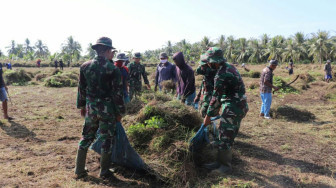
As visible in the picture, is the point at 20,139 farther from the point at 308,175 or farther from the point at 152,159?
the point at 308,175

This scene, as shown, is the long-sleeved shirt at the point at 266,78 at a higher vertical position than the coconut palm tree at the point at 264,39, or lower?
lower

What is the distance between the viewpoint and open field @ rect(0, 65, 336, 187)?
132 inches

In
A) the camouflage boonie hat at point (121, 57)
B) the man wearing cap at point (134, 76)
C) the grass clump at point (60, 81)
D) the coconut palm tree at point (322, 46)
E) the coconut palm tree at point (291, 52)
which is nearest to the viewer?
the camouflage boonie hat at point (121, 57)

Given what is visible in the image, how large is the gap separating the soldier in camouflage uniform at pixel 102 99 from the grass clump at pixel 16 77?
1587 centimetres

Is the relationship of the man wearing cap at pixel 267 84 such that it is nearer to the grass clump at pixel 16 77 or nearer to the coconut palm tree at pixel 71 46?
the grass clump at pixel 16 77

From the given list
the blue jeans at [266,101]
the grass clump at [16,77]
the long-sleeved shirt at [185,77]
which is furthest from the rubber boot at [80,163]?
the grass clump at [16,77]

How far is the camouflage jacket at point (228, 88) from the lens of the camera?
3396 mm

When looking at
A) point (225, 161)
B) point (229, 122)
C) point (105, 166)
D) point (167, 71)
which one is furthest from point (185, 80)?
point (105, 166)

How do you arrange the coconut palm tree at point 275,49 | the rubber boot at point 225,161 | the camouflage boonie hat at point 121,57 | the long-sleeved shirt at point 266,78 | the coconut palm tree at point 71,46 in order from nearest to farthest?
the rubber boot at point 225,161, the camouflage boonie hat at point 121,57, the long-sleeved shirt at point 266,78, the coconut palm tree at point 275,49, the coconut palm tree at point 71,46

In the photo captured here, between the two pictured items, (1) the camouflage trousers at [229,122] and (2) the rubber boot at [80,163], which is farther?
(1) the camouflage trousers at [229,122]

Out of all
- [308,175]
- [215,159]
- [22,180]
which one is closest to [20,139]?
[22,180]

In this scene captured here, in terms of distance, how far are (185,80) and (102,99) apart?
2591 millimetres

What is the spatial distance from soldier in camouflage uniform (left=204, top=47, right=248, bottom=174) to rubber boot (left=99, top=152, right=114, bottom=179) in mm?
1526

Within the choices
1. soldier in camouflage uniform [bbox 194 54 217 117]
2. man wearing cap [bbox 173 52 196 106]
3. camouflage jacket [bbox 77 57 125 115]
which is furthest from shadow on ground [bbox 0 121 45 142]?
soldier in camouflage uniform [bbox 194 54 217 117]
